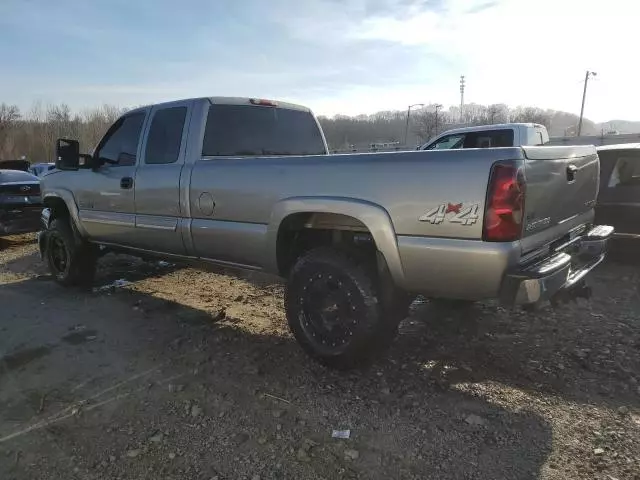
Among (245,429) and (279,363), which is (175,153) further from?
(245,429)

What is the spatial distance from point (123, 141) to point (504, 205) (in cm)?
416

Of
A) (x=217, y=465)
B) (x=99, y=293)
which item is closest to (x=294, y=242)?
(x=217, y=465)

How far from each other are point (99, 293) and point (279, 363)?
316 cm

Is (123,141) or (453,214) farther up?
(123,141)

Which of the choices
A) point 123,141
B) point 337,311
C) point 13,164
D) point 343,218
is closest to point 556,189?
point 343,218

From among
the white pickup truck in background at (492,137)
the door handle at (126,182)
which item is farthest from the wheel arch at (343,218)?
the white pickup truck in background at (492,137)

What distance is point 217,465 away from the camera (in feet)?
8.52

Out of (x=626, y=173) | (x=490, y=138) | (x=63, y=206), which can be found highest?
(x=490, y=138)

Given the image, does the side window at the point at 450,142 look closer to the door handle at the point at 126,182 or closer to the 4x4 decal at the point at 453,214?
the door handle at the point at 126,182

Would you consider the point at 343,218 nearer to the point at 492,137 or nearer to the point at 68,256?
the point at 68,256

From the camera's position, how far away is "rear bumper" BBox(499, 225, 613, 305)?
109 inches

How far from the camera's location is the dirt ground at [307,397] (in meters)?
2.61

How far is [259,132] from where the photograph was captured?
4.89 meters

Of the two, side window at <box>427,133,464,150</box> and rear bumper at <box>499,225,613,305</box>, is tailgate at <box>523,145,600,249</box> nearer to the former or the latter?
rear bumper at <box>499,225,613,305</box>
